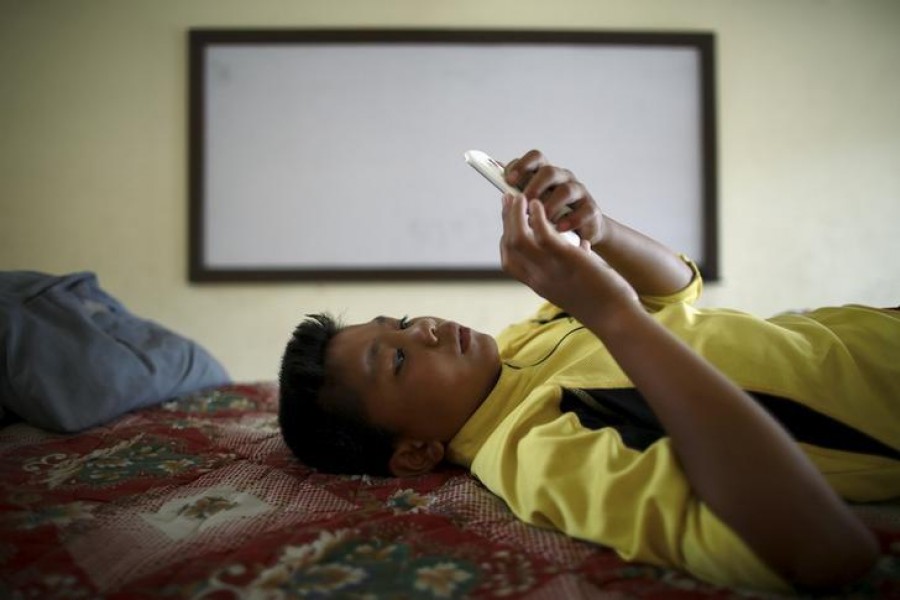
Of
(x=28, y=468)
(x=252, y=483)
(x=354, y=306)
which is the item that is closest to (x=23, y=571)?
(x=252, y=483)

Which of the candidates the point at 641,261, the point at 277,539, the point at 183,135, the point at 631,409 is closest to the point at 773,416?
the point at 631,409

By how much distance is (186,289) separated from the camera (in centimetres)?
208

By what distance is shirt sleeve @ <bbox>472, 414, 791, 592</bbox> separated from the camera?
0.45 m

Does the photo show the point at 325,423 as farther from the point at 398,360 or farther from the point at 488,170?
the point at 488,170

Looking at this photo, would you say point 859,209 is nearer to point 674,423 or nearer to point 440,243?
point 440,243

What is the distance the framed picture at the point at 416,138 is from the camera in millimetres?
2059

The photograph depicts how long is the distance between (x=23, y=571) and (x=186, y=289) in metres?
1.71

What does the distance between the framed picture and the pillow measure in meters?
0.80

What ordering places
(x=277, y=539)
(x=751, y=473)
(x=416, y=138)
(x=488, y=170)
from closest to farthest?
(x=751, y=473) < (x=277, y=539) < (x=488, y=170) < (x=416, y=138)

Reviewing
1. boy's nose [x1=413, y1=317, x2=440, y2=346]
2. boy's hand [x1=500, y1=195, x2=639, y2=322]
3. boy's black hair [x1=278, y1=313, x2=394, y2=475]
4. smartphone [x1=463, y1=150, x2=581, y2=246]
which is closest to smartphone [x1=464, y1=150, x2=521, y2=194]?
smartphone [x1=463, y1=150, x2=581, y2=246]

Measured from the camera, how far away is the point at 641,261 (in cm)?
93

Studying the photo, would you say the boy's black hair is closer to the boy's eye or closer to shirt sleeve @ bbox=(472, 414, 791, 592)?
the boy's eye

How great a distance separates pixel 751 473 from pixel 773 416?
0.57 feet

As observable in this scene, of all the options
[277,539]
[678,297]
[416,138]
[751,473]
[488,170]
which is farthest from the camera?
[416,138]
